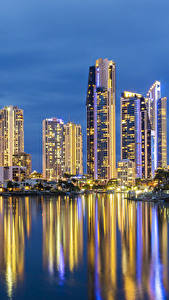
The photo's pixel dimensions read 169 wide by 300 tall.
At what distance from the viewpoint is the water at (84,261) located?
1823cm

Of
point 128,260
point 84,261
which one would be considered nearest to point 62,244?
point 84,261

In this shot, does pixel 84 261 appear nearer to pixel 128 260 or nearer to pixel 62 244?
pixel 128 260

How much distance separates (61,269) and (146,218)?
2769 centimetres

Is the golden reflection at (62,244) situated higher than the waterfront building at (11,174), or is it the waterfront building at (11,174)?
the waterfront building at (11,174)

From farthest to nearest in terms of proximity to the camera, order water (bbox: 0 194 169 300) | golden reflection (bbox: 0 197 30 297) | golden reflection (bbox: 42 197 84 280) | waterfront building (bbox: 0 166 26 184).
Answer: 1. waterfront building (bbox: 0 166 26 184)
2. golden reflection (bbox: 42 197 84 280)
3. golden reflection (bbox: 0 197 30 297)
4. water (bbox: 0 194 169 300)

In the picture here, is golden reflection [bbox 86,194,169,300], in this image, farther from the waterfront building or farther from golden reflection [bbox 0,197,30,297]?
the waterfront building

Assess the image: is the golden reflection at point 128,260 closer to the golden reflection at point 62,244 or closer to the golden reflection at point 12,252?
the golden reflection at point 62,244

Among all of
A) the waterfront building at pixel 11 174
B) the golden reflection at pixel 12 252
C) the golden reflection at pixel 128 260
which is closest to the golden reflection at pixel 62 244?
the golden reflection at pixel 128 260

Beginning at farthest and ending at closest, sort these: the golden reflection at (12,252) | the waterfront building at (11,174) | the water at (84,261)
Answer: the waterfront building at (11,174), the golden reflection at (12,252), the water at (84,261)

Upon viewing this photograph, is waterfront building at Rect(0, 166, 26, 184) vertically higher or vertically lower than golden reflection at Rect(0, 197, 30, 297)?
higher

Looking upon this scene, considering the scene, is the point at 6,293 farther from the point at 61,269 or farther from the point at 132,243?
the point at 132,243

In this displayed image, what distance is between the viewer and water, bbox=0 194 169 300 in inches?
718

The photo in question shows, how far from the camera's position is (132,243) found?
30688 mm

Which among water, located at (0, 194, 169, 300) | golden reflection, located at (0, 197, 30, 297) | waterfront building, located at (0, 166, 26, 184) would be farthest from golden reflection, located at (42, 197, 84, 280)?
waterfront building, located at (0, 166, 26, 184)
